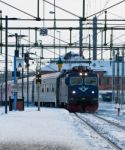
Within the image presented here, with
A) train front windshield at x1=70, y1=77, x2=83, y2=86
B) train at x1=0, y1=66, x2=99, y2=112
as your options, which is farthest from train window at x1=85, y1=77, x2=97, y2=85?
train front windshield at x1=70, y1=77, x2=83, y2=86

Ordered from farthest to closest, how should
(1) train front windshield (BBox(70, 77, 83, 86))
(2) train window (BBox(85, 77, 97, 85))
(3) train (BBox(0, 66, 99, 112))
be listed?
(2) train window (BBox(85, 77, 97, 85))
(1) train front windshield (BBox(70, 77, 83, 86))
(3) train (BBox(0, 66, 99, 112))

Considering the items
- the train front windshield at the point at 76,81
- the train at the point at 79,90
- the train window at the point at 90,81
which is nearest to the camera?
the train at the point at 79,90

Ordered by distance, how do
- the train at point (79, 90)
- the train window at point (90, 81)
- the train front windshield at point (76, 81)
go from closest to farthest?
1. the train at point (79, 90)
2. the train front windshield at point (76, 81)
3. the train window at point (90, 81)

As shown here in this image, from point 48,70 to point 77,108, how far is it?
8077 centimetres

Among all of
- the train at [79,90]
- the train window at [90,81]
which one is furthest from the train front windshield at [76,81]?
the train window at [90,81]

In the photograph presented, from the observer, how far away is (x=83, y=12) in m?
27.3

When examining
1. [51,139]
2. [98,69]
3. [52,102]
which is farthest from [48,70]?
[51,139]

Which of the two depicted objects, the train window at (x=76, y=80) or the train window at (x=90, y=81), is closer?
the train window at (x=76, y=80)

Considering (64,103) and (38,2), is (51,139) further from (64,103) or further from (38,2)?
(64,103)

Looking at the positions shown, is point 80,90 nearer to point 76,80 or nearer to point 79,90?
point 79,90

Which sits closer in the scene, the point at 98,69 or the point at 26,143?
the point at 26,143

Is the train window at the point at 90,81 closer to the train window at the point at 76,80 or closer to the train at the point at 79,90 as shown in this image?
the train at the point at 79,90

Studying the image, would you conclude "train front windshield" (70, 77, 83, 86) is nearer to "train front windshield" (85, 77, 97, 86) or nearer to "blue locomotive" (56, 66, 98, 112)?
"blue locomotive" (56, 66, 98, 112)

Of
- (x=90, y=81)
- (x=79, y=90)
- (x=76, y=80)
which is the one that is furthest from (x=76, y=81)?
(x=90, y=81)
